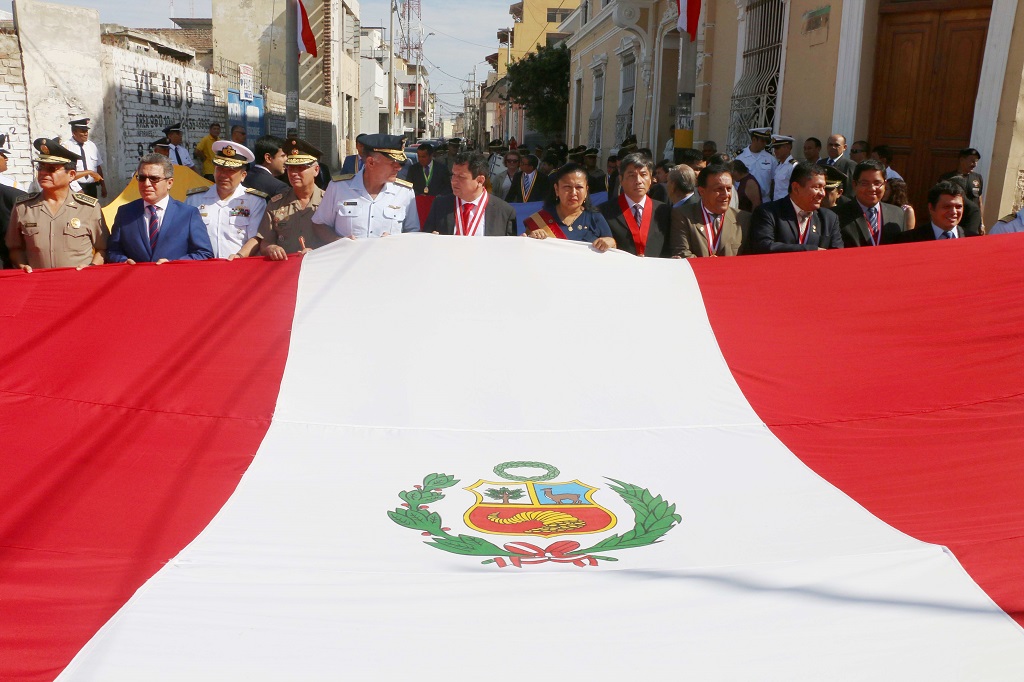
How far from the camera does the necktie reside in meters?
4.75

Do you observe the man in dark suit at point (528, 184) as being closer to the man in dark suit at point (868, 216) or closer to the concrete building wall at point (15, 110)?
the man in dark suit at point (868, 216)

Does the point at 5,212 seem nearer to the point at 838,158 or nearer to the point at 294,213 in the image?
the point at 294,213

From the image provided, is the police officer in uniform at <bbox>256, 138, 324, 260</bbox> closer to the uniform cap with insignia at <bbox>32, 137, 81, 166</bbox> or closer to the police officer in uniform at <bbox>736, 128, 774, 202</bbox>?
the uniform cap with insignia at <bbox>32, 137, 81, 166</bbox>

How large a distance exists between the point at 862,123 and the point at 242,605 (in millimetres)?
9055

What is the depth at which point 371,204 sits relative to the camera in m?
5.11

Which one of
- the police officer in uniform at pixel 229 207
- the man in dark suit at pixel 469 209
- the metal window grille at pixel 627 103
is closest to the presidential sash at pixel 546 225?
the man in dark suit at pixel 469 209

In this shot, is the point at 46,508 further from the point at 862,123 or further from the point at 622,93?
the point at 622,93

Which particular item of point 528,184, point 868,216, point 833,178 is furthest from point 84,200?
point 528,184

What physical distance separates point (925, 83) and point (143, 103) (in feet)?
37.6

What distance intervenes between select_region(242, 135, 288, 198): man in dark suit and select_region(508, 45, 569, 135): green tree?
26.6 metres

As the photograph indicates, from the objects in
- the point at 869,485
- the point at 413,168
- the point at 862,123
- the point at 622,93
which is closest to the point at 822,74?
the point at 862,123

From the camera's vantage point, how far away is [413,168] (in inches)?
462

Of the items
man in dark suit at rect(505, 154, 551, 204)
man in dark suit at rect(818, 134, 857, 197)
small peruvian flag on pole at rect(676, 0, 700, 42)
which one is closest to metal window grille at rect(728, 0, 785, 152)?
small peruvian flag on pole at rect(676, 0, 700, 42)

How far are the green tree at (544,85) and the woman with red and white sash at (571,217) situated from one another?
29.8 meters
